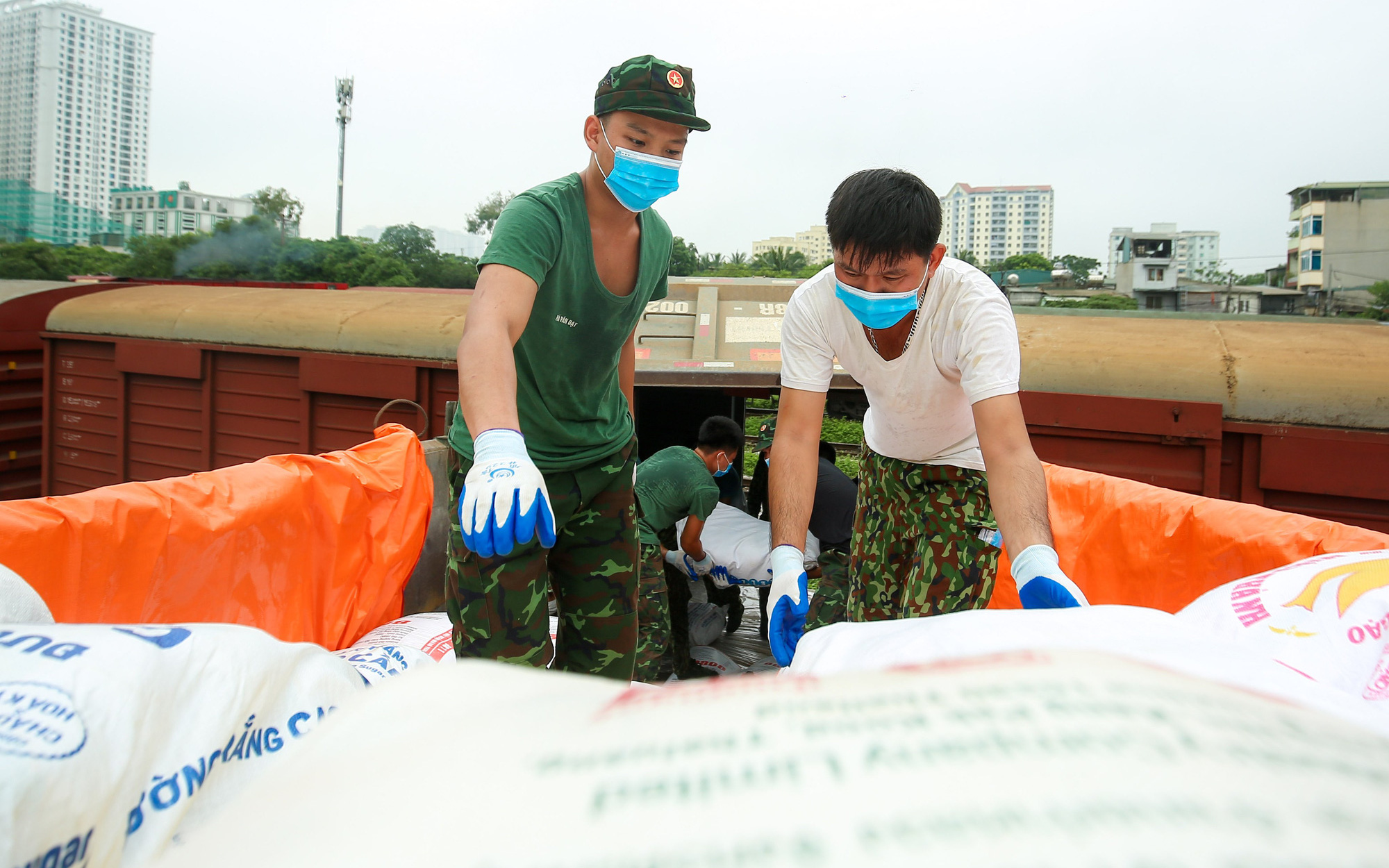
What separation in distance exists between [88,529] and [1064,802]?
6.69 ft

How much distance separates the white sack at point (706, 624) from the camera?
411cm

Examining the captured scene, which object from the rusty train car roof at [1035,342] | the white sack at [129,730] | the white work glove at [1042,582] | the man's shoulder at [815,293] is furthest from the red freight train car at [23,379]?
the white work glove at [1042,582]

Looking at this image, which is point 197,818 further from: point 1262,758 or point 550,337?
point 550,337

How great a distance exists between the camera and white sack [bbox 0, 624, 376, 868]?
2.40 feet

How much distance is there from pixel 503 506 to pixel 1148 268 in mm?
21218

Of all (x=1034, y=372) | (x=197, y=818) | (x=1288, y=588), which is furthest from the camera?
(x=1034, y=372)

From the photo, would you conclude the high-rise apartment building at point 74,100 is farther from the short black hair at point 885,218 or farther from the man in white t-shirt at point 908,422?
the short black hair at point 885,218

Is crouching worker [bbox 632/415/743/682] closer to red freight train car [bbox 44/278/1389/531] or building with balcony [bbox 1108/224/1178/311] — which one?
red freight train car [bbox 44/278/1389/531]

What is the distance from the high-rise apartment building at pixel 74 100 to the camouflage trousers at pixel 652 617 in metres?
21.7

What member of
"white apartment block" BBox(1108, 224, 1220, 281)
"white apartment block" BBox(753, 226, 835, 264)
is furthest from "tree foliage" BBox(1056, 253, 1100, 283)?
"white apartment block" BBox(753, 226, 835, 264)

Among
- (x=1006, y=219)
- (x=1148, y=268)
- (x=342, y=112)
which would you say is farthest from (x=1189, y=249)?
(x=342, y=112)

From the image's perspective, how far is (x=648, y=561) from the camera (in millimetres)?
3666

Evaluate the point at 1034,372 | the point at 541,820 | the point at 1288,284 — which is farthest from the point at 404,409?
the point at 1288,284

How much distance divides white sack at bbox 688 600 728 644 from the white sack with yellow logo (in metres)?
2.77
